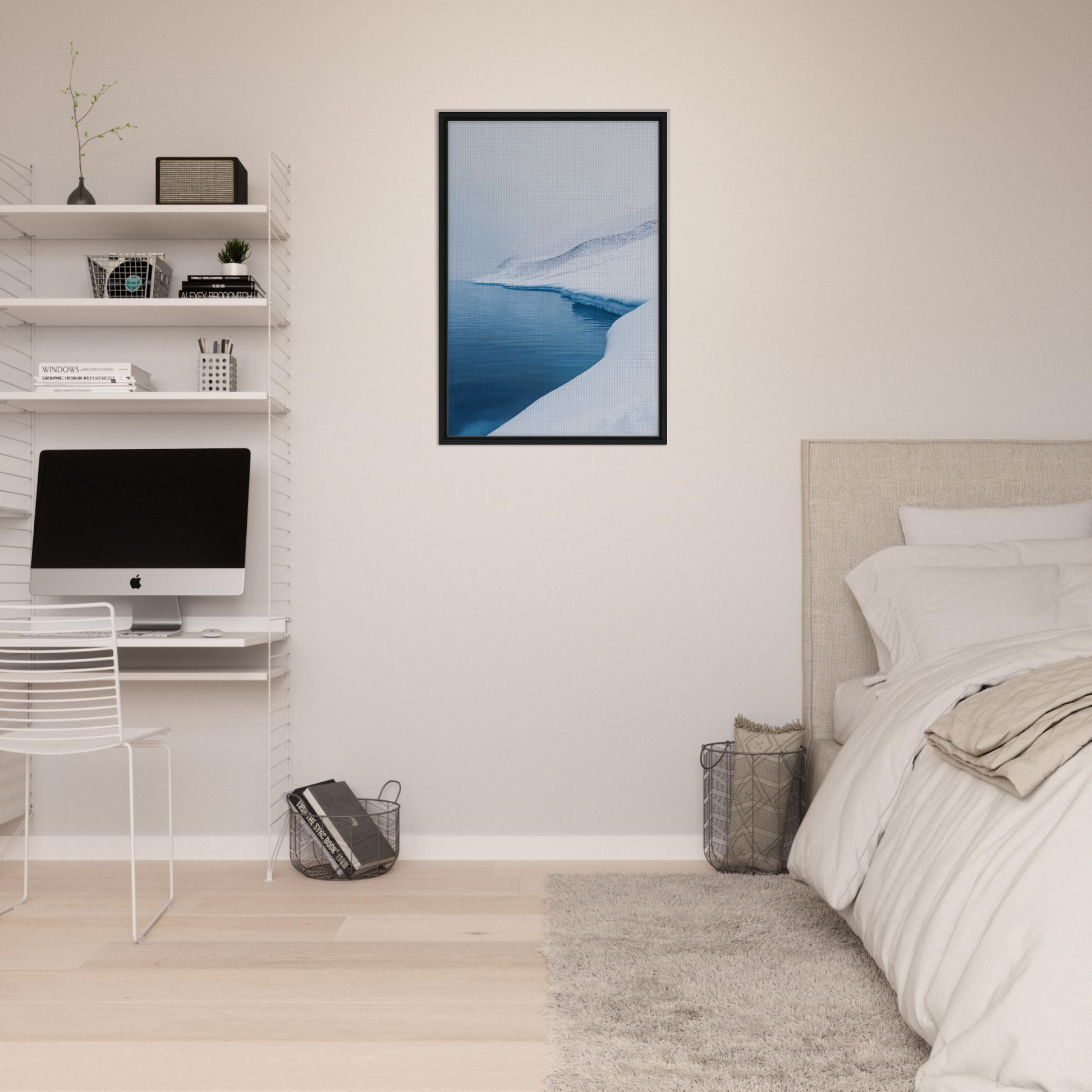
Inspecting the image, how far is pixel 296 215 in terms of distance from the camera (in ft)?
10.1

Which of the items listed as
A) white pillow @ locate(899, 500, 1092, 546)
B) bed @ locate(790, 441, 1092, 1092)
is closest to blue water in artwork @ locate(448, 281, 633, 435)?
bed @ locate(790, 441, 1092, 1092)

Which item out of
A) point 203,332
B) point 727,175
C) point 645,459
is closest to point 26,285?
point 203,332

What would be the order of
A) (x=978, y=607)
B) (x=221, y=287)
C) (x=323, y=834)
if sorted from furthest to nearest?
(x=221, y=287), (x=323, y=834), (x=978, y=607)

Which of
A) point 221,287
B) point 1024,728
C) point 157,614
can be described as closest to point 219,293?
point 221,287

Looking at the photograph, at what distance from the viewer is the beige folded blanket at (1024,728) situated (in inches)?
61.8

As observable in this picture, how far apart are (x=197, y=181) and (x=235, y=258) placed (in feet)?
0.82

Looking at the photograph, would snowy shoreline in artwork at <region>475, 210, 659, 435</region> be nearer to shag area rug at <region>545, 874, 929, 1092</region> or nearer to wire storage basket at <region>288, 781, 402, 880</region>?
wire storage basket at <region>288, 781, 402, 880</region>

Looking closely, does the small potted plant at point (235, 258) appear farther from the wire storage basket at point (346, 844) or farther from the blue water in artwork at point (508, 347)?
the wire storage basket at point (346, 844)

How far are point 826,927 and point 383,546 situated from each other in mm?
1704

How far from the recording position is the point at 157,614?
296cm

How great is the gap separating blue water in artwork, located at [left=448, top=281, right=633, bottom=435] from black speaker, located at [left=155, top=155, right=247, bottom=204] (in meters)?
0.73

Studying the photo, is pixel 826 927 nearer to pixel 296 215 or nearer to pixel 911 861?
pixel 911 861

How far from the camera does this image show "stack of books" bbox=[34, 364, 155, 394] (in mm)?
2850

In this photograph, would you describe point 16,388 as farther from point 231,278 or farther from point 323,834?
point 323,834
